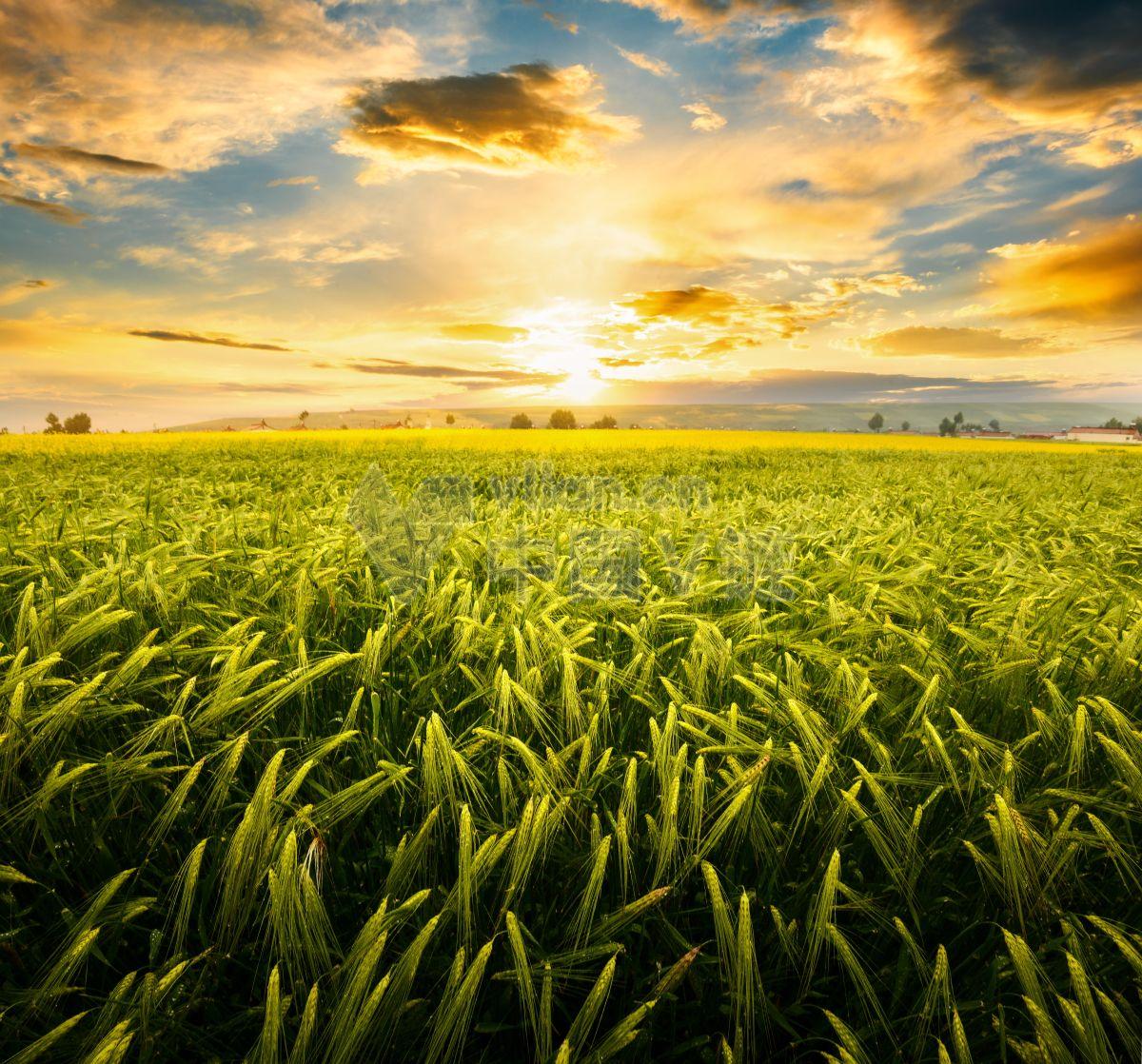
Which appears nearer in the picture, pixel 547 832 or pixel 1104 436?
pixel 547 832

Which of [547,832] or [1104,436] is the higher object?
[1104,436]

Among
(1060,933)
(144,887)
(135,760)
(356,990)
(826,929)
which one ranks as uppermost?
(135,760)

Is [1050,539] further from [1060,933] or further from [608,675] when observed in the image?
[608,675]

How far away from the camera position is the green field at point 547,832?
3.74 feet

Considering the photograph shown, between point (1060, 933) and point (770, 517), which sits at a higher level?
point (770, 517)

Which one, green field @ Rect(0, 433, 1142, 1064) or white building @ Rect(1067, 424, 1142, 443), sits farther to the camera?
white building @ Rect(1067, 424, 1142, 443)

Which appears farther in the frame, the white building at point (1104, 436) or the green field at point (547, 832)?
the white building at point (1104, 436)

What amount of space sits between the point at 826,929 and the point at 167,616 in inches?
106

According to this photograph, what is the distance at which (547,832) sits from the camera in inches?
53.1

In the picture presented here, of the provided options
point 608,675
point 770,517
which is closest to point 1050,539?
point 770,517

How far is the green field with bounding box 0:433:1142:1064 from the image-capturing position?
114 centimetres

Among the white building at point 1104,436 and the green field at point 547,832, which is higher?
the white building at point 1104,436

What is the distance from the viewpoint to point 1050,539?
5.29m

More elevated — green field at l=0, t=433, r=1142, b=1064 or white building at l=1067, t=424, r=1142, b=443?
white building at l=1067, t=424, r=1142, b=443
